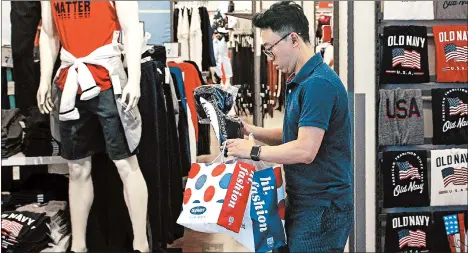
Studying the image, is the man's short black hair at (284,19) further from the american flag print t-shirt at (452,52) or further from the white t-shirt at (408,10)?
the american flag print t-shirt at (452,52)

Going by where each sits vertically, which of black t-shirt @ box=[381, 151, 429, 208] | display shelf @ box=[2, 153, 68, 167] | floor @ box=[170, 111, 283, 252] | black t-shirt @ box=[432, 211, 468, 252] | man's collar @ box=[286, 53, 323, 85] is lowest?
floor @ box=[170, 111, 283, 252]

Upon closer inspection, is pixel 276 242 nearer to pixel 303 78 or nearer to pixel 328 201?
pixel 328 201

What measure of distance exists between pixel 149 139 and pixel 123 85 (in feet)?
1.31

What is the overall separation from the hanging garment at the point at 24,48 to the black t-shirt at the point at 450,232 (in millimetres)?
2234

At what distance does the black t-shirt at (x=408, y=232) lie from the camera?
3.16 m

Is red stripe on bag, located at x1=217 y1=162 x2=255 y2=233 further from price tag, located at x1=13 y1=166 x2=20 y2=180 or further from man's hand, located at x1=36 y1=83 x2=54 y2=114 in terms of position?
price tag, located at x1=13 y1=166 x2=20 y2=180

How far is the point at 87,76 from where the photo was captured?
3.01 m

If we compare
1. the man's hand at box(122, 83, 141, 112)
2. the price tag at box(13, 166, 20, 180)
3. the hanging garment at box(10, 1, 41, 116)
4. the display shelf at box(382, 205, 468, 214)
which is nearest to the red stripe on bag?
the man's hand at box(122, 83, 141, 112)

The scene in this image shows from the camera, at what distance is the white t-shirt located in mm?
3061

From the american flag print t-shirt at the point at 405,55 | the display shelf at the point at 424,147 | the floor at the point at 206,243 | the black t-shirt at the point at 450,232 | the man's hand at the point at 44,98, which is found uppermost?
the american flag print t-shirt at the point at 405,55

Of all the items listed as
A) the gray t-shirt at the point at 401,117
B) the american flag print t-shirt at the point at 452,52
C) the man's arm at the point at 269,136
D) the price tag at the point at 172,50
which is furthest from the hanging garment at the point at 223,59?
the man's arm at the point at 269,136

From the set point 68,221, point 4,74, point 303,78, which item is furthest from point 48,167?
point 303,78

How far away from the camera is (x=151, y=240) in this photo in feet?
11.3

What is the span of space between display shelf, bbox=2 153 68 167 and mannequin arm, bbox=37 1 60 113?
12.3 inches
